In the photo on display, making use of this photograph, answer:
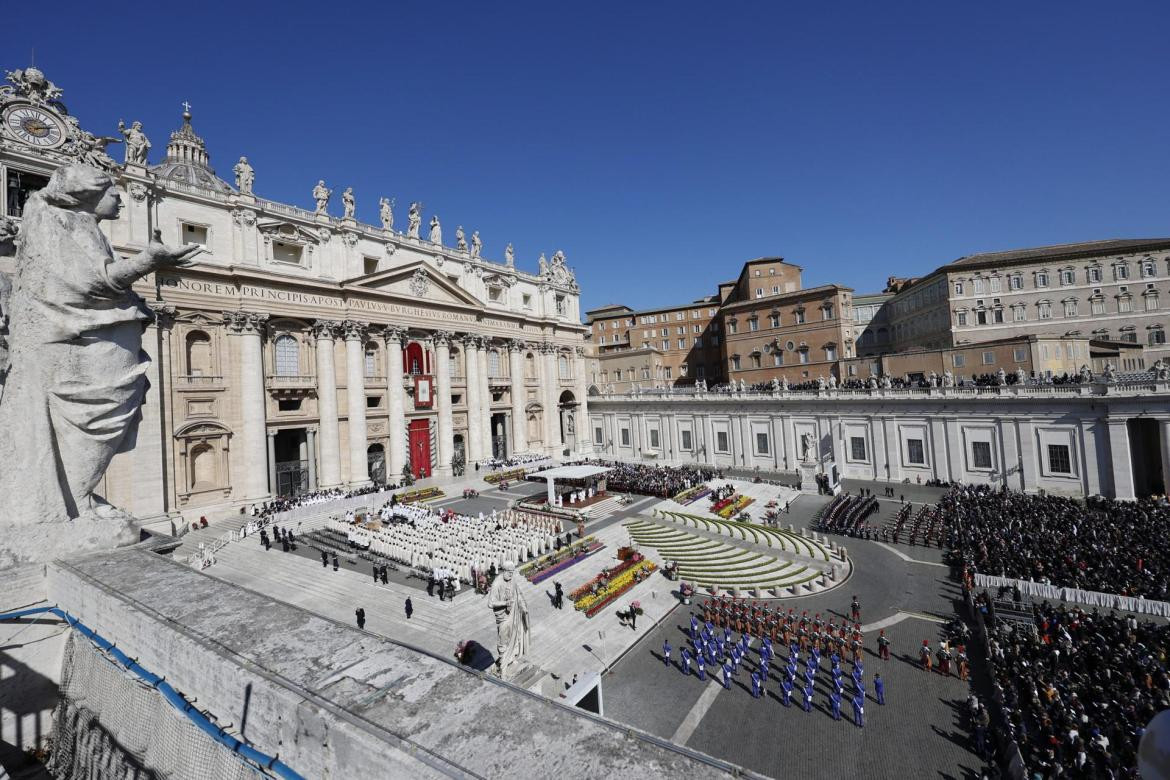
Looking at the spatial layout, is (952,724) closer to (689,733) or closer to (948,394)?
(689,733)

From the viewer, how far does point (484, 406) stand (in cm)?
4400

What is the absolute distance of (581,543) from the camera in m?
23.2

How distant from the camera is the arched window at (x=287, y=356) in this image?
108ft

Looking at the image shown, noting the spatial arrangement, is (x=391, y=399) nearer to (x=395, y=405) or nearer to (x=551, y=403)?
(x=395, y=405)

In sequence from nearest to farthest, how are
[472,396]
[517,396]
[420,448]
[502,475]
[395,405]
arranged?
[395,405] → [502,475] → [420,448] → [472,396] → [517,396]

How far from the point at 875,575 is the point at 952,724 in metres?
9.49

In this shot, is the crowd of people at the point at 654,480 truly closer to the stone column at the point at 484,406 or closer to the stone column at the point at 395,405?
the stone column at the point at 484,406

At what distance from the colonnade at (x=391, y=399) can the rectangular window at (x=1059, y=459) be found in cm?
3486

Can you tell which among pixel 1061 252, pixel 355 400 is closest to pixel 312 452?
pixel 355 400

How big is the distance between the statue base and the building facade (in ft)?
119

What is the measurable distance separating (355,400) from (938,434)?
3771 centimetres

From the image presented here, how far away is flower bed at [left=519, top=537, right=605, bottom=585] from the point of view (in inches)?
789

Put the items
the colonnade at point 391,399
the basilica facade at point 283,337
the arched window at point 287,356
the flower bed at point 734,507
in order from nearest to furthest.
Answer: the basilica facade at point 283,337 → the flower bed at point 734,507 → the colonnade at point 391,399 → the arched window at point 287,356

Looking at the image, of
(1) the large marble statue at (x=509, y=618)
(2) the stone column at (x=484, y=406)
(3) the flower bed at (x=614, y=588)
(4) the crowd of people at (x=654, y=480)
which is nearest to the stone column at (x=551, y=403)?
(2) the stone column at (x=484, y=406)
